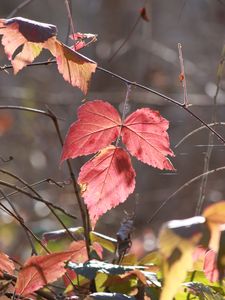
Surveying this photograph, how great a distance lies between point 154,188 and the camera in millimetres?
4113

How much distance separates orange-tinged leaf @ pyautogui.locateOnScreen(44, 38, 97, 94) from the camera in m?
0.82

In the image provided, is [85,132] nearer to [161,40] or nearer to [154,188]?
[154,188]

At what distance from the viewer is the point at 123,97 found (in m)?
3.73

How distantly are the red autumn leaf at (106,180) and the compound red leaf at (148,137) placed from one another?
18 mm

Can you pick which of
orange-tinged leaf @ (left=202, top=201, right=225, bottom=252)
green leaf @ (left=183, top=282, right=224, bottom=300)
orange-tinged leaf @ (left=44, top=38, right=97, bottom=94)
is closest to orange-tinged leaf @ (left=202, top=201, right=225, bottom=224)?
orange-tinged leaf @ (left=202, top=201, right=225, bottom=252)

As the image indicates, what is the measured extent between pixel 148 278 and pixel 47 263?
0.11m

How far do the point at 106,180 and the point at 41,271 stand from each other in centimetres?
15

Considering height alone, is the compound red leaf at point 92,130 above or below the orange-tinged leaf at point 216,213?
below

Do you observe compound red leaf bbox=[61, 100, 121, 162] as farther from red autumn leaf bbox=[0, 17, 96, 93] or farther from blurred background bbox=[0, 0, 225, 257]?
blurred background bbox=[0, 0, 225, 257]

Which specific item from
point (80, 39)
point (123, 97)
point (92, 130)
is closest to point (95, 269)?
point (92, 130)

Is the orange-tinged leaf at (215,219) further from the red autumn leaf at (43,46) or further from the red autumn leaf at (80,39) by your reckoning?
the red autumn leaf at (80,39)

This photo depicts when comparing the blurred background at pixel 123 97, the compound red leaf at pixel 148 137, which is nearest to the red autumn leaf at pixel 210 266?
the compound red leaf at pixel 148 137

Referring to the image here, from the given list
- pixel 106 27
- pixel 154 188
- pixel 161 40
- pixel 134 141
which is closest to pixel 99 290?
pixel 134 141

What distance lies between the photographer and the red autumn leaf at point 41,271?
765 millimetres
